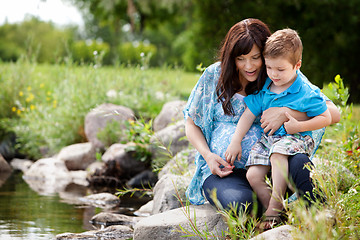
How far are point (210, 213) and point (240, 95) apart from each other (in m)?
0.84

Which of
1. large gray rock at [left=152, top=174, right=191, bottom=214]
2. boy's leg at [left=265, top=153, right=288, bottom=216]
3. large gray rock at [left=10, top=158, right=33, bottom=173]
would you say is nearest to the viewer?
boy's leg at [left=265, top=153, right=288, bottom=216]

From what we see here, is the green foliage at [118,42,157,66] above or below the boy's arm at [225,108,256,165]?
above

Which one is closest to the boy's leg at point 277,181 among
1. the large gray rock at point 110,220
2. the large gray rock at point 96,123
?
the large gray rock at point 110,220

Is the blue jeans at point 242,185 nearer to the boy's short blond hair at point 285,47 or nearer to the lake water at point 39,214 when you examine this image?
the boy's short blond hair at point 285,47

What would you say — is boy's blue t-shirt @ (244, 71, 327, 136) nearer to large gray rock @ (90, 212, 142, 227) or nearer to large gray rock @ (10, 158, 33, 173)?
large gray rock @ (90, 212, 142, 227)

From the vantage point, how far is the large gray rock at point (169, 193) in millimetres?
4129

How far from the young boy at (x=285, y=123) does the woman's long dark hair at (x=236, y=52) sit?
13 centimetres

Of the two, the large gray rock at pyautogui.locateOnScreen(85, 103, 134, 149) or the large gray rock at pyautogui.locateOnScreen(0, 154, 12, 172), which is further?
the large gray rock at pyautogui.locateOnScreen(0, 154, 12, 172)

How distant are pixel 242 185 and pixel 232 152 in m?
0.22

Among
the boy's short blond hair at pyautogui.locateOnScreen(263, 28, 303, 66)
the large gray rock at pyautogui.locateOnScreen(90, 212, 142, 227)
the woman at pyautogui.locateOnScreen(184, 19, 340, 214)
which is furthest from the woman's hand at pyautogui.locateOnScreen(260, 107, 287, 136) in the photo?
the large gray rock at pyautogui.locateOnScreen(90, 212, 142, 227)

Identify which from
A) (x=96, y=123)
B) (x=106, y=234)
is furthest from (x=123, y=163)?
(x=106, y=234)

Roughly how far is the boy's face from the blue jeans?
489mm

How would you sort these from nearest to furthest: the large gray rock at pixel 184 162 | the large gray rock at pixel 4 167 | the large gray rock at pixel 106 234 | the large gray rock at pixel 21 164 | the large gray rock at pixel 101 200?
the large gray rock at pixel 106 234 < the large gray rock at pixel 184 162 < the large gray rock at pixel 101 200 < the large gray rock at pixel 4 167 < the large gray rock at pixel 21 164

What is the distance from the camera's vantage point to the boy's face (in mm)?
2986
